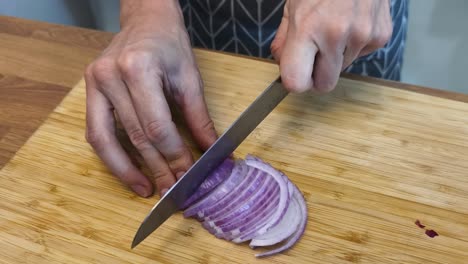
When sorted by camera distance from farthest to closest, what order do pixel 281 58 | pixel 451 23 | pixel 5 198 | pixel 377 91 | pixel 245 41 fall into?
pixel 451 23 → pixel 245 41 → pixel 377 91 → pixel 5 198 → pixel 281 58

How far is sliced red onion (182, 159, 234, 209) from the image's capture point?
3.12ft

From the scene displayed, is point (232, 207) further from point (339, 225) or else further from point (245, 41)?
point (245, 41)

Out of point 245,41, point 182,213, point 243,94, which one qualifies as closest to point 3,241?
point 182,213

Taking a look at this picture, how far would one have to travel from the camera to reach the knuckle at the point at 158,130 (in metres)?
0.95

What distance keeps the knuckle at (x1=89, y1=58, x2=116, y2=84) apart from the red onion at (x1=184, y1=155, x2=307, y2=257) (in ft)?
0.87

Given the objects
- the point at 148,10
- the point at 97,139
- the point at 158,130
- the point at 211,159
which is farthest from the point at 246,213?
the point at 148,10

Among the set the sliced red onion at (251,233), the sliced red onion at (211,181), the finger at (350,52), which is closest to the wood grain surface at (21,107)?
the sliced red onion at (211,181)

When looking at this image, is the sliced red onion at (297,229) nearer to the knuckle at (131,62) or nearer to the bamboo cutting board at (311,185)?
the bamboo cutting board at (311,185)

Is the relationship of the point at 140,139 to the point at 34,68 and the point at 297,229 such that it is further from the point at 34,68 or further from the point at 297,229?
the point at 34,68

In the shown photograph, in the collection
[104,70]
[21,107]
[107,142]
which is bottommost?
[21,107]

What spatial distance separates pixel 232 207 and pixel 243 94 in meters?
0.31

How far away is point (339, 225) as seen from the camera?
0.92 m

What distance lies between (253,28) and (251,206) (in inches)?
22.8

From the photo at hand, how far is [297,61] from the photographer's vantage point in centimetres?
87
